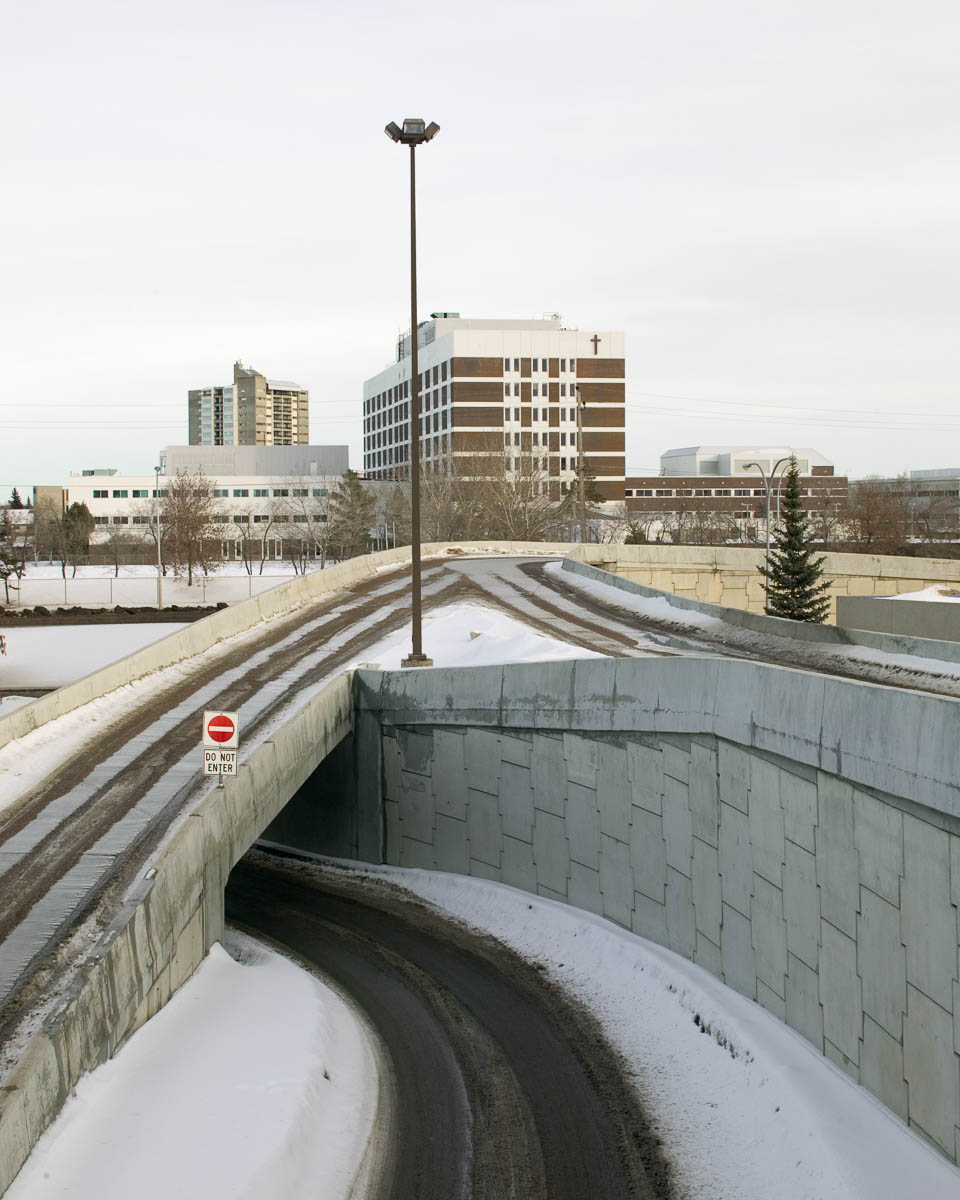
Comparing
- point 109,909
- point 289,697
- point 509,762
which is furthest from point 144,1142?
point 289,697

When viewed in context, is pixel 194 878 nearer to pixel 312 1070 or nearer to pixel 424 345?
pixel 312 1070

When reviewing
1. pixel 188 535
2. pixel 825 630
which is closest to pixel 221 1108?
pixel 825 630

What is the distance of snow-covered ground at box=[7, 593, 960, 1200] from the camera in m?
10.8

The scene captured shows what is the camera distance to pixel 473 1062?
15078mm

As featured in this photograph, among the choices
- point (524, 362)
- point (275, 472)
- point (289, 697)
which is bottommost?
point (289, 697)

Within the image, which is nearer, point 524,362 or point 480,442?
point 480,442

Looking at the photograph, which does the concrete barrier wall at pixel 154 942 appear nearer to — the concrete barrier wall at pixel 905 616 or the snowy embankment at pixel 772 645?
the snowy embankment at pixel 772 645

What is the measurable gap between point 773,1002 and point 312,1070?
585 cm

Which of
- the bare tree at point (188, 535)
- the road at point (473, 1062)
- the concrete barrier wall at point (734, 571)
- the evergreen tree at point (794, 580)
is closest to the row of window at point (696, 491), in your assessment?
the bare tree at point (188, 535)

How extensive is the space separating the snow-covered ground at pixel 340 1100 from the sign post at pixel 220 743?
8.98 ft

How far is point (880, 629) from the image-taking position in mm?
32094

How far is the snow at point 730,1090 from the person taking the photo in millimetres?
11273

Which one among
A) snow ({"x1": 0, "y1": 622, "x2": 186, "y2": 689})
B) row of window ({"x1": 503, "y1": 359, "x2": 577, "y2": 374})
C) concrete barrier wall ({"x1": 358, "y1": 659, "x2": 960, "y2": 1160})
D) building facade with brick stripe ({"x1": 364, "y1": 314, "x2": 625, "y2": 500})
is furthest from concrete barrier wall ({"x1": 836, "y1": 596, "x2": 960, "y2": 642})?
row of window ({"x1": 503, "y1": 359, "x2": 577, "y2": 374})

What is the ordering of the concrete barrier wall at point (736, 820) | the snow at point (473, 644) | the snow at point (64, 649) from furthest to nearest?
the snow at point (64, 649), the snow at point (473, 644), the concrete barrier wall at point (736, 820)
